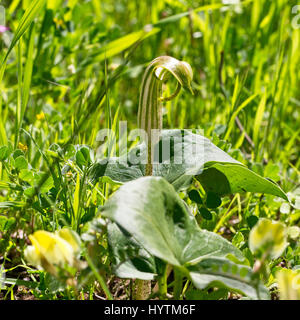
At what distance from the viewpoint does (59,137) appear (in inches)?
71.1

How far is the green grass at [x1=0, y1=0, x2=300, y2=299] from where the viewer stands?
50.9 inches

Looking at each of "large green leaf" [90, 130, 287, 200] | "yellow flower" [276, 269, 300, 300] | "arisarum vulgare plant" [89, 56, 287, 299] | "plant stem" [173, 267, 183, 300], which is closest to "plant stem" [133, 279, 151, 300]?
"arisarum vulgare plant" [89, 56, 287, 299]

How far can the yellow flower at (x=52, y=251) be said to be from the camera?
0.89 metres

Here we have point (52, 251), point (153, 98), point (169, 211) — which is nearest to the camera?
point (52, 251)

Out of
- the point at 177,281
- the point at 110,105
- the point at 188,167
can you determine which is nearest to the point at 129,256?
the point at 177,281

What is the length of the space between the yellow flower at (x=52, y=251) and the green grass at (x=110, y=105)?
0.04 meters

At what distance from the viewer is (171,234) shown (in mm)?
975

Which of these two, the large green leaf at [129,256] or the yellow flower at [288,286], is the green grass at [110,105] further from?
the yellow flower at [288,286]

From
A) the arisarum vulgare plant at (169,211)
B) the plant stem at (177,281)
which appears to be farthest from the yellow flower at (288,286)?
the plant stem at (177,281)

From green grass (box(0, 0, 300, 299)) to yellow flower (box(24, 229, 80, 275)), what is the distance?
0.04 m

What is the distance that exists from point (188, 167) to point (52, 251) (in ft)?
1.47

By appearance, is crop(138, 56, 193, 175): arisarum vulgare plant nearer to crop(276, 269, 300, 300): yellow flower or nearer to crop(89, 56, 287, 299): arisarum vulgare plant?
crop(89, 56, 287, 299): arisarum vulgare plant

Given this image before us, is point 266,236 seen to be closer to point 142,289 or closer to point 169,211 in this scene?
point 169,211
